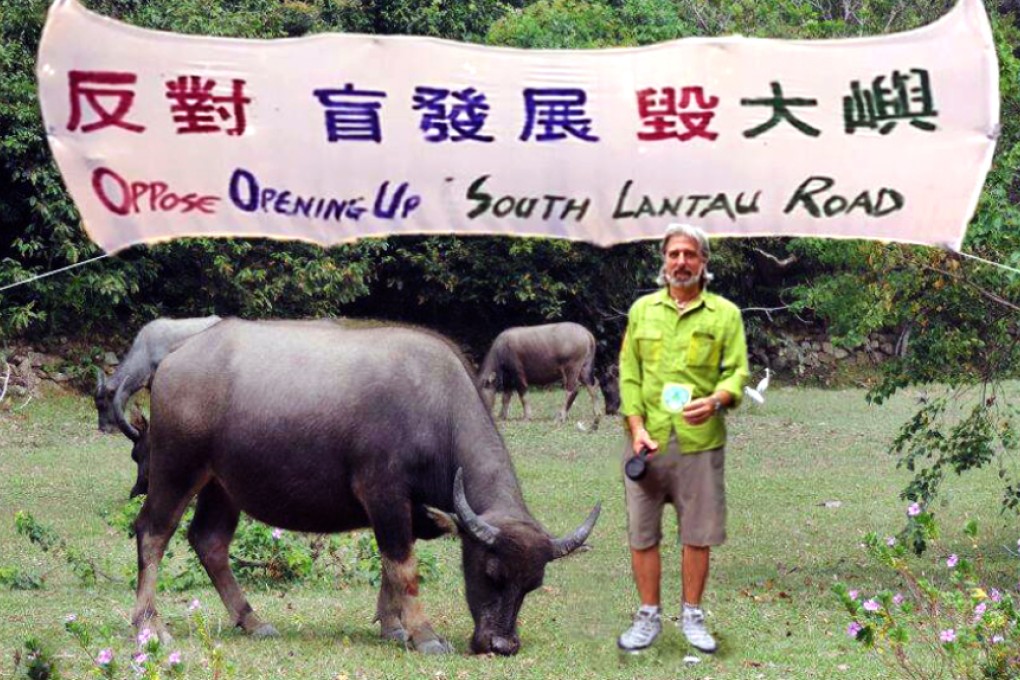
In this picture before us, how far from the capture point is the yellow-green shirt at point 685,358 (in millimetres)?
5977

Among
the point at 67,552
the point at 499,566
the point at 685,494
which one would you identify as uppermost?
the point at 685,494

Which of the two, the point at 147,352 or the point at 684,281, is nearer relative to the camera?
the point at 684,281

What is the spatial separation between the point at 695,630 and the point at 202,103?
263 centimetres

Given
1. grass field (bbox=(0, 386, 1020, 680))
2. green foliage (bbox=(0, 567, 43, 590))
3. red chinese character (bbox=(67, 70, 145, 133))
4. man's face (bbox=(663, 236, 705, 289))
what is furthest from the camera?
green foliage (bbox=(0, 567, 43, 590))

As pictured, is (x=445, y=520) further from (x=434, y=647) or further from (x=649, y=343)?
(x=649, y=343)

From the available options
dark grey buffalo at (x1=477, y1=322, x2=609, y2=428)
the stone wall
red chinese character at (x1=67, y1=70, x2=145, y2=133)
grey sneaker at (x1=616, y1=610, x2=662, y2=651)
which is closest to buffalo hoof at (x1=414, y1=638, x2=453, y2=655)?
grey sneaker at (x1=616, y1=610, x2=662, y2=651)

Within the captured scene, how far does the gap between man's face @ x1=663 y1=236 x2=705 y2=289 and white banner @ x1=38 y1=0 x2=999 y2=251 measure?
0.43 m

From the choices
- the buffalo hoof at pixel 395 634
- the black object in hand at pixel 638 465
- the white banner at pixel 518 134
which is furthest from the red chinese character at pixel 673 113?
the buffalo hoof at pixel 395 634

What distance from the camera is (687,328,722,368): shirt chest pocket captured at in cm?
597

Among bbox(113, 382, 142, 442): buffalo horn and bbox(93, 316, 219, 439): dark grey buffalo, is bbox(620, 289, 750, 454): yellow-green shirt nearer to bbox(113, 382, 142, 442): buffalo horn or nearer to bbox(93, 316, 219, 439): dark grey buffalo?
bbox(113, 382, 142, 442): buffalo horn

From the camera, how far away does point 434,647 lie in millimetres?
8055

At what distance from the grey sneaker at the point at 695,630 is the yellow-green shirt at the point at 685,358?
62 cm

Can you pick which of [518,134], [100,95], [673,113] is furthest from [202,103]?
[673,113]

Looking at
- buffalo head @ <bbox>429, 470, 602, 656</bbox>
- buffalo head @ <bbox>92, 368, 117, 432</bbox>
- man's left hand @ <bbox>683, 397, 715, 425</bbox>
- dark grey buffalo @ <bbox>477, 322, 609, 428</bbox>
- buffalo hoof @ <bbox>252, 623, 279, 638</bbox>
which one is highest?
→ man's left hand @ <bbox>683, 397, 715, 425</bbox>
